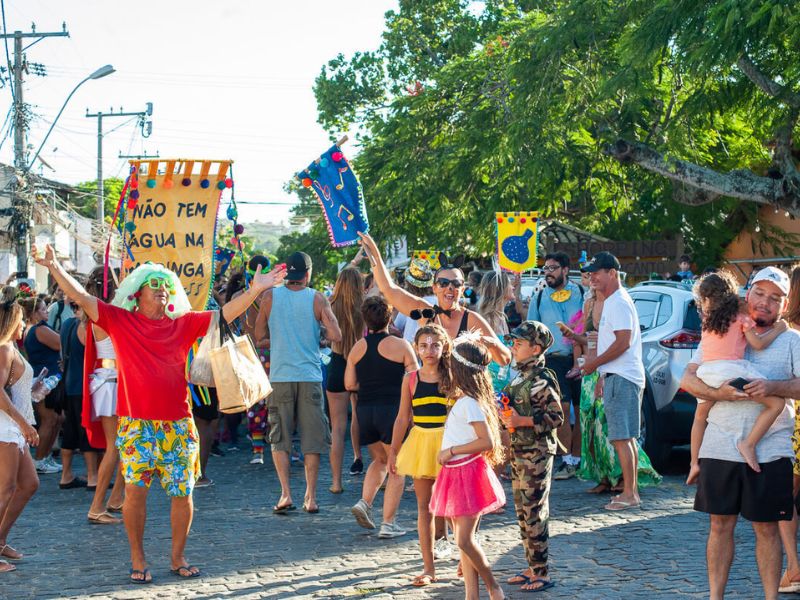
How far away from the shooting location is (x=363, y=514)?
25.4 feet

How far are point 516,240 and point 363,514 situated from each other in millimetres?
8222

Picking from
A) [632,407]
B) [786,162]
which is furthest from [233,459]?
[786,162]

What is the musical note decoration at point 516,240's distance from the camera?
15.3 m

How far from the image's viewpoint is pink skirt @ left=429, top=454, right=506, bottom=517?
5832mm

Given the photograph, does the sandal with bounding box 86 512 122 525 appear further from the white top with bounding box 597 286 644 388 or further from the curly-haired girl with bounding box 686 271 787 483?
the curly-haired girl with bounding box 686 271 787 483

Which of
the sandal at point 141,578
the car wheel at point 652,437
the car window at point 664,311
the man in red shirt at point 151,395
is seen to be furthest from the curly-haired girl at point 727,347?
the car window at point 664,311

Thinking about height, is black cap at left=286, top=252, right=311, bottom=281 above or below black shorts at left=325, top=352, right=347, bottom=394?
above

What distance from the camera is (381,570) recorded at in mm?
6828

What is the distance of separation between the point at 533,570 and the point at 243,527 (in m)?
2.73

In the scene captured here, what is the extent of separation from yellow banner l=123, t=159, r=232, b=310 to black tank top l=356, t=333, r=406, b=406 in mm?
1278

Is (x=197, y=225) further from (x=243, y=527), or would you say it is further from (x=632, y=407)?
(x=632, y=407)

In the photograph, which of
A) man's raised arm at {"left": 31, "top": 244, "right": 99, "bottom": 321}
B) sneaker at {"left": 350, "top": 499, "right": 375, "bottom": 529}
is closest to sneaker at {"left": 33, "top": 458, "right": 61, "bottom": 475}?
sneaker at {"left": 350, "top": 499, "right": 375, "bottom": 529}

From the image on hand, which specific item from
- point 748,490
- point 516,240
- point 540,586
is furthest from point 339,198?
point 516,240

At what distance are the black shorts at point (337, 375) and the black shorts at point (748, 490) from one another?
15.6 feet
